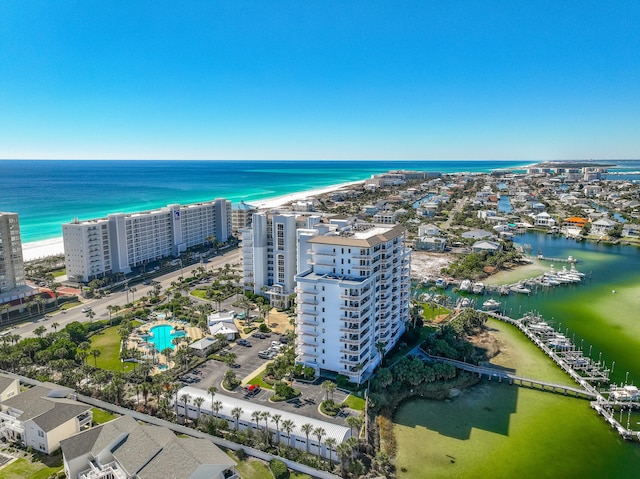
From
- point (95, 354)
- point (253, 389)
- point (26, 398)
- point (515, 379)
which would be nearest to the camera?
point (26, 398)

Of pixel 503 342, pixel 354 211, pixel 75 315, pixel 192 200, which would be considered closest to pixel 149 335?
pixel 75 315

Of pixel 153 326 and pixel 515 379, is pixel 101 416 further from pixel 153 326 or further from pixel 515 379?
pixel 515 379

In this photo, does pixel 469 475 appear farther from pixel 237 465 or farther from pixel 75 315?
pixel 75 315

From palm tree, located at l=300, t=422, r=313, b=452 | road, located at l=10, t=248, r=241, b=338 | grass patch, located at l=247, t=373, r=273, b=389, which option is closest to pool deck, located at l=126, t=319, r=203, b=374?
road, located at l=10, t=248, r=241, b=338

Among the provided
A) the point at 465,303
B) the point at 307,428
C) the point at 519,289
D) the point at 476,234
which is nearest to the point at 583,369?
the point at 465,303

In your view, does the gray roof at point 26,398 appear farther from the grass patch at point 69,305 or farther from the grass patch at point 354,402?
the grass patch at point 69,305
